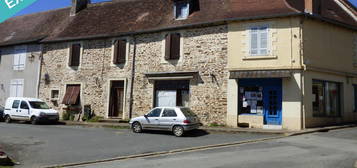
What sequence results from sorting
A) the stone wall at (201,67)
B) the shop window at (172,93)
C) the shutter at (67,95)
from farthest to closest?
the shutter at (67,95) → the shop window at (172,93) → the stone wall at (201,67)

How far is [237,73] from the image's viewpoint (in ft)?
48.2

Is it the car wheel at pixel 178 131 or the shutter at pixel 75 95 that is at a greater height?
the shutter at pixel 75 95

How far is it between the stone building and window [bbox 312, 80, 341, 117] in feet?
0.35

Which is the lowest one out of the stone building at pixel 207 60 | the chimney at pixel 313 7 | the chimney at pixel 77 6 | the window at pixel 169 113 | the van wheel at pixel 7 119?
the van wheel at pixel 7 119

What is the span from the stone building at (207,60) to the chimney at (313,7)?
65 mm

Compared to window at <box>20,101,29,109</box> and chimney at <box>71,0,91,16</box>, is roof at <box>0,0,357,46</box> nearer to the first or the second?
chimney at <box>71,0,91,16</box>

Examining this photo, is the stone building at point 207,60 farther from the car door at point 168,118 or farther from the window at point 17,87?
the car door at point 168,118

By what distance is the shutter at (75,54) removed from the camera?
64.9ft

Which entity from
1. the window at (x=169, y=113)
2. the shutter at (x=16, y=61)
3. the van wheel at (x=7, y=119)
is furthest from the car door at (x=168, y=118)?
the shutter at (x=16, y=61)

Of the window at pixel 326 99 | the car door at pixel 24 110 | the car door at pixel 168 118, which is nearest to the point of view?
the car door at pixel 168 118

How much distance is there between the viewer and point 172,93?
16.7m

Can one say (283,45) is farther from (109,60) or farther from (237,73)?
(109,60)

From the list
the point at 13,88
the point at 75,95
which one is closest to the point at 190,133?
the point at 75,95

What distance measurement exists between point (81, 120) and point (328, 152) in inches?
555
